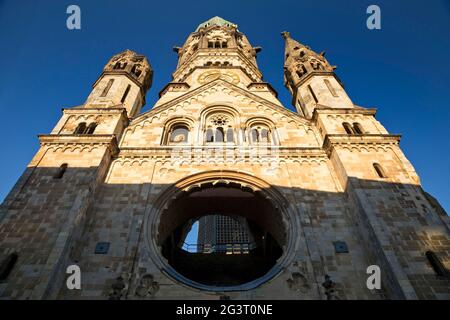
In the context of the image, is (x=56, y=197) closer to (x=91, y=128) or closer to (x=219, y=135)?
(x=91, y=128)

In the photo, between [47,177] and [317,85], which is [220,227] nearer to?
[317,85]

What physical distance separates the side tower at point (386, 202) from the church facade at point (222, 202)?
1.8 inches

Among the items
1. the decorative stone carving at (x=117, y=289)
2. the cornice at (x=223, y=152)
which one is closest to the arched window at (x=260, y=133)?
the cornice at (x=223, y=152)

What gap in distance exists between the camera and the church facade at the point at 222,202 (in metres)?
8.62

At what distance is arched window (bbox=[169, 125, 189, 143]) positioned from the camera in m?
14.8

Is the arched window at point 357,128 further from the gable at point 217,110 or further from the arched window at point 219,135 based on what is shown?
the arched window at point 219,135

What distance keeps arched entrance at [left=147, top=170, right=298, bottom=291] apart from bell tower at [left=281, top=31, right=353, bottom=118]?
20.3 ft

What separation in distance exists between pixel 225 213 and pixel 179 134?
4.58 meters

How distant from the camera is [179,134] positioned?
15242mm

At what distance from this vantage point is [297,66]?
Answer: 67.6 ft

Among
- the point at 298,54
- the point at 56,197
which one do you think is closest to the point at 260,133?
the point at 56,197

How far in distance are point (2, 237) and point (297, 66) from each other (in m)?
18.6
